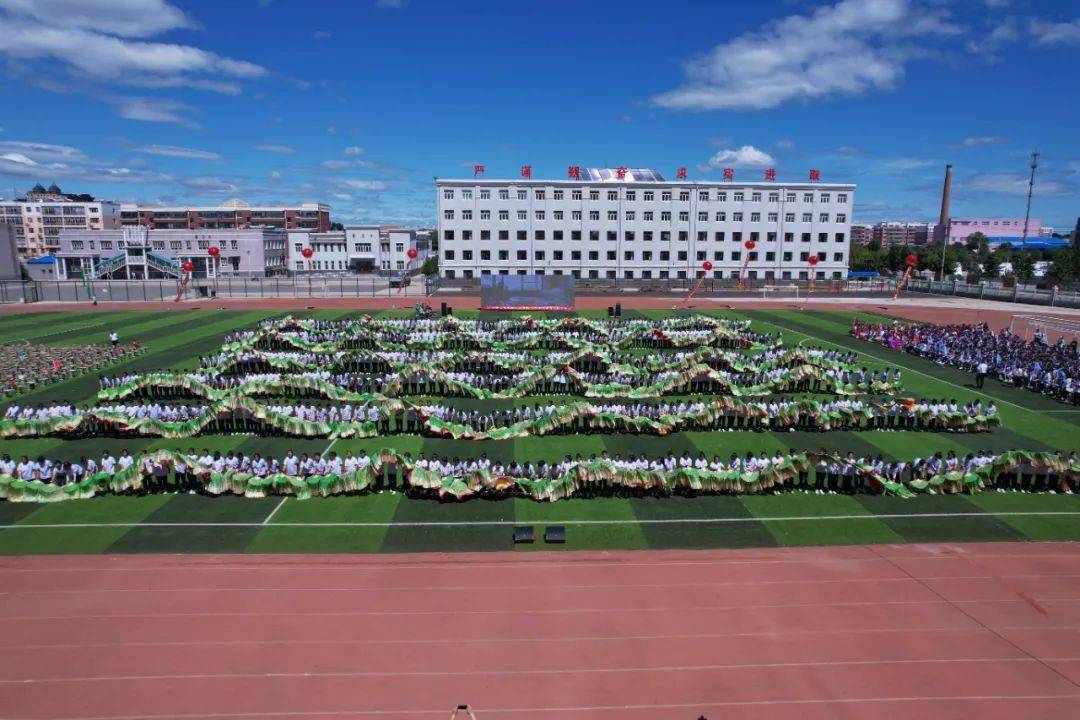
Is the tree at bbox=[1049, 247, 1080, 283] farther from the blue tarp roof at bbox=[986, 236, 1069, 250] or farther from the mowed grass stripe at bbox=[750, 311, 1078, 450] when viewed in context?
the blue tarp roof at bbox=[986, 236, 1069, 250]

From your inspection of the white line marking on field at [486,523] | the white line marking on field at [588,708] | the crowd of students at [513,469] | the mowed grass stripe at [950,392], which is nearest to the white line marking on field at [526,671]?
the white line marking on field at [588,708]

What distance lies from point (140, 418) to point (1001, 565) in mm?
29262

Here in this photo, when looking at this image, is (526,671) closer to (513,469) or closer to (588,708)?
(588,708)

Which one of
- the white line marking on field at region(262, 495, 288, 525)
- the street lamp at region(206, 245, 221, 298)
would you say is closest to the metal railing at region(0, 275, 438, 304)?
the street lamp at region(206, 245, 221, 298)

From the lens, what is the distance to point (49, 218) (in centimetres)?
14338

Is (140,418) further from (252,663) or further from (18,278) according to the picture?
(18,278)

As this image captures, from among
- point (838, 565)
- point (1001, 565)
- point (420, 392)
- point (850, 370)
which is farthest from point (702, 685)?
point (850, 370)

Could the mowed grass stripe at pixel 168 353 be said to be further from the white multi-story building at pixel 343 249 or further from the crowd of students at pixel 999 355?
the white multi-story building at pixel 343 249

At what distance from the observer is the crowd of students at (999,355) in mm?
33625

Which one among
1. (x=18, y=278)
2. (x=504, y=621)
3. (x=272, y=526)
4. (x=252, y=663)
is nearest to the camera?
(x=252, y=663)

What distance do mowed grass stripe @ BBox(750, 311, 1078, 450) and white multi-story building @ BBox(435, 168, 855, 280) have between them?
3974cm

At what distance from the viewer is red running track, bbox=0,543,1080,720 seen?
1183 cm

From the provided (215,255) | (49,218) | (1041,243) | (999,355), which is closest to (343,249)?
(215,255)

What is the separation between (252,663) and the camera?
1280cm
